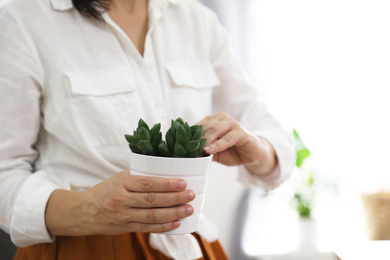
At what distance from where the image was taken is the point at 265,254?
2387 mm

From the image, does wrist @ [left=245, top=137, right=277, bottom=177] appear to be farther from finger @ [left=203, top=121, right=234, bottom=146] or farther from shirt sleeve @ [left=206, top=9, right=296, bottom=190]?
finger @ [left=203, top=121, right=234, bottom=146]

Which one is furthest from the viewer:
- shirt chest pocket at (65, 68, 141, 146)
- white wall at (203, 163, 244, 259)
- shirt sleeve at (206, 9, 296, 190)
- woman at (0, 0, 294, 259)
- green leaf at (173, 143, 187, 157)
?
white wall at (203, 163, 244, 259)

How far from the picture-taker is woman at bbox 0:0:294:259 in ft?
3.01

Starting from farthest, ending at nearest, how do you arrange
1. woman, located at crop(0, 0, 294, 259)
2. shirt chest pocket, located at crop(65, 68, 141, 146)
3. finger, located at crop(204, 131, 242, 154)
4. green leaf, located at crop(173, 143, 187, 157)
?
shirt chest pocket, located at crop(65, 68, 141, 146), woman, located at crop(0, 0, 294, 259), finger, located at crop(204, 131, 242, 154), green leaf, located at crop(173, 143, 187, 157)

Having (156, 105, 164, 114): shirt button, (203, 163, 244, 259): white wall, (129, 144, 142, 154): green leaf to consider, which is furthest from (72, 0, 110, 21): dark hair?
(203, 163, 244, 259): white wall

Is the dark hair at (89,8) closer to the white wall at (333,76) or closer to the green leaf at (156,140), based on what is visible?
the green leaf at (156,140)

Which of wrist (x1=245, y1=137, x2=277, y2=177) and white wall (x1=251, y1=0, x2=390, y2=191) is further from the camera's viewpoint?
white wall (x1=251, y1=0, x2=390, y2=191)

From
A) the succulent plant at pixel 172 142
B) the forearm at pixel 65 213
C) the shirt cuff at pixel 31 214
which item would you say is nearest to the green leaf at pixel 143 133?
the succulent plant at pixel 172 142

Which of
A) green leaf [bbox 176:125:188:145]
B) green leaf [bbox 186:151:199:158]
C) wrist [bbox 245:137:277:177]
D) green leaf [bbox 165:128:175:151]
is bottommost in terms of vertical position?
wrist [bbox 245:137:277:177]

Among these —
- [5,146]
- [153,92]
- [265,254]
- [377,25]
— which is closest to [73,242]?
[5,146]

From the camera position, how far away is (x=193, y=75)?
1.21 m

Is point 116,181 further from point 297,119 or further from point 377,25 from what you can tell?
point 377,25

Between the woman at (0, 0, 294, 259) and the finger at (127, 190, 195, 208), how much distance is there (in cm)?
11

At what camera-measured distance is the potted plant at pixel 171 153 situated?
26.9 inches
